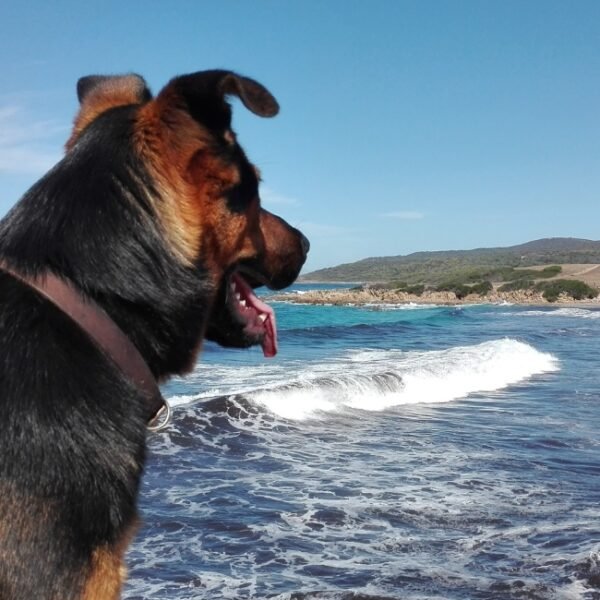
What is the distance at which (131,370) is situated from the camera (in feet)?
7.69

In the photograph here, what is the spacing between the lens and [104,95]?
3002mm

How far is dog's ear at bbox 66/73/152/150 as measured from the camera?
2.96 metres

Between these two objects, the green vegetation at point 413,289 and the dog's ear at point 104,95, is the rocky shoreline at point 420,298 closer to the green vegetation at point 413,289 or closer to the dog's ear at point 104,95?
the green vegetation at point 413,289

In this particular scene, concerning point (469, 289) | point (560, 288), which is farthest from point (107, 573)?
point (469, 289)

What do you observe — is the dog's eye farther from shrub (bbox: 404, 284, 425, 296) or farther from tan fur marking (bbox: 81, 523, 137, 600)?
shrub (bbox: 404, 284, 425, 296)

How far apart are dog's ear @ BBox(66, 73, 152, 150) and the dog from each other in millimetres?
55

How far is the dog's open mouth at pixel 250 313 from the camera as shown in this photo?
9.73 feet

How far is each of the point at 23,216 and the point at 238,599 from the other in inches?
156

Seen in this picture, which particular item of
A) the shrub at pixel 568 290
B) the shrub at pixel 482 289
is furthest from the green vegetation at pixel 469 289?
the shrub at pixel 568 290

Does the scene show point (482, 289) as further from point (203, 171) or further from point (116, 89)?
point (203, 171)

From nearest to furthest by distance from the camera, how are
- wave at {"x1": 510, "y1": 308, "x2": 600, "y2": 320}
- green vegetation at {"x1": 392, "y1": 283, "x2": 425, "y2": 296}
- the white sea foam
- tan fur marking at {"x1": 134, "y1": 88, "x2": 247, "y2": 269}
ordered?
tan fur marking at {"x1": 134, "y1": 88, "x2": 247, "y2": 269}, the white sea foam, wave at {"x1": 510, "y1": 308, "x2": 600, "y2": 320}, green vegetation at {"x1": 392, "y1": 283, "x2": 425, "y2": 296}

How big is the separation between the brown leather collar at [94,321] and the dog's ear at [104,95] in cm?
81

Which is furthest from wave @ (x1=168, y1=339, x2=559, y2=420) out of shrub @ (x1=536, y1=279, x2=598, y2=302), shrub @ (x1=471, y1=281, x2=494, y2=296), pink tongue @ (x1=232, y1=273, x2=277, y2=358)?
shrub @ (x1=471, y1=281, x2=494, y2=296)

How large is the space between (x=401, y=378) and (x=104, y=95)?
50.3 ft
